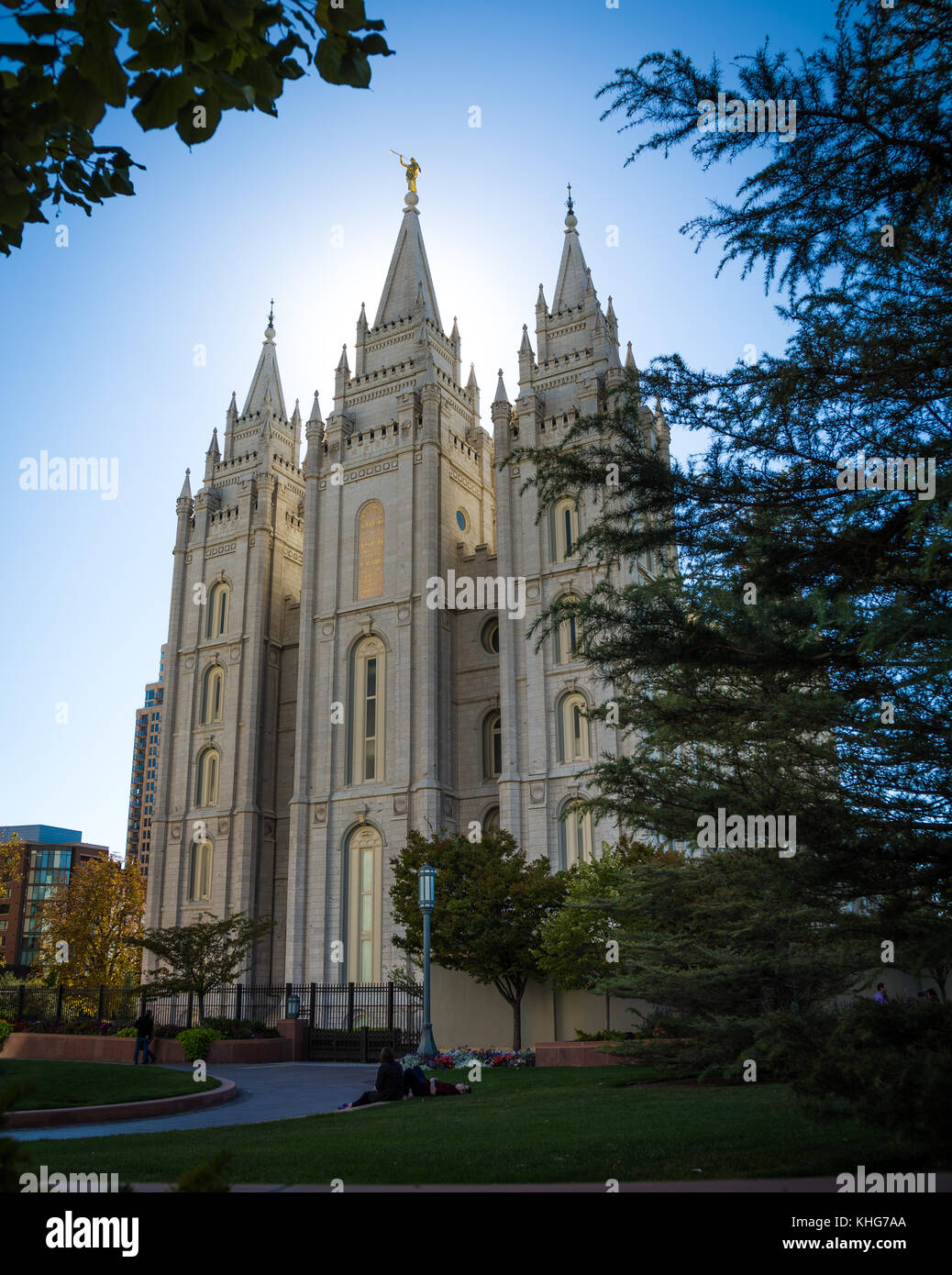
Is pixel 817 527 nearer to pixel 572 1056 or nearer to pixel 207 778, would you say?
pixel 572 1056

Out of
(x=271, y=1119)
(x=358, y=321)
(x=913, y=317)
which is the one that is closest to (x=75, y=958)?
(x=358, y=321)

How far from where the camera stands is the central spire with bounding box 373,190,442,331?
4666 cm

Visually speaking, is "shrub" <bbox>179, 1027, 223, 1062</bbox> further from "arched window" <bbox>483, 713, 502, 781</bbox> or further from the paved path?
"arched window" <bbox>483, 713, 502, 781</bbox>

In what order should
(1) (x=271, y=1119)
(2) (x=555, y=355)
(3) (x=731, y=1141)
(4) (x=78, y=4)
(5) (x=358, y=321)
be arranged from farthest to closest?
(5) (x=358, y=321) → (2) (x=555, y=355) → (1) (x=271, y=1119) → (3) (x=731, y=1141) → (4) (x=78, y=4)

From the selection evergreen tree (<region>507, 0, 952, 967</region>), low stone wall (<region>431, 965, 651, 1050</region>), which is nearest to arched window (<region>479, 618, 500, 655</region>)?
low stone wall (<region>431, 965, 651, 1050</region>)

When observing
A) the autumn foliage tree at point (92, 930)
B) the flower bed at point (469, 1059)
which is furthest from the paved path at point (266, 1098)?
the autumn foliage tree at point (92, 930)

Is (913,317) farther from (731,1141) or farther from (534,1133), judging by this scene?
(534,1133)

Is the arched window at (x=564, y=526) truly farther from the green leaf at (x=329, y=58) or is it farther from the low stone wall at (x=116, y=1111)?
the green leaf at (x=329, y=58)

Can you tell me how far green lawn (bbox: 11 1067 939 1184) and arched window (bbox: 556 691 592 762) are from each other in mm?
23019

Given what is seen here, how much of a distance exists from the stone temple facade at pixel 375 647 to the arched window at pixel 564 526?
0.08 m

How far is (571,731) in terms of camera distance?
36375mm

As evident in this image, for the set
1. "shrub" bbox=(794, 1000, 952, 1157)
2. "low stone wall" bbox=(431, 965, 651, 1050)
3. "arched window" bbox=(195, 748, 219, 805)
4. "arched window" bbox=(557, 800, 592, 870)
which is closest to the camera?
"shrub" bbox=(794, 1000, 952, 1157)

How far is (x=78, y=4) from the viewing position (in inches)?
165
